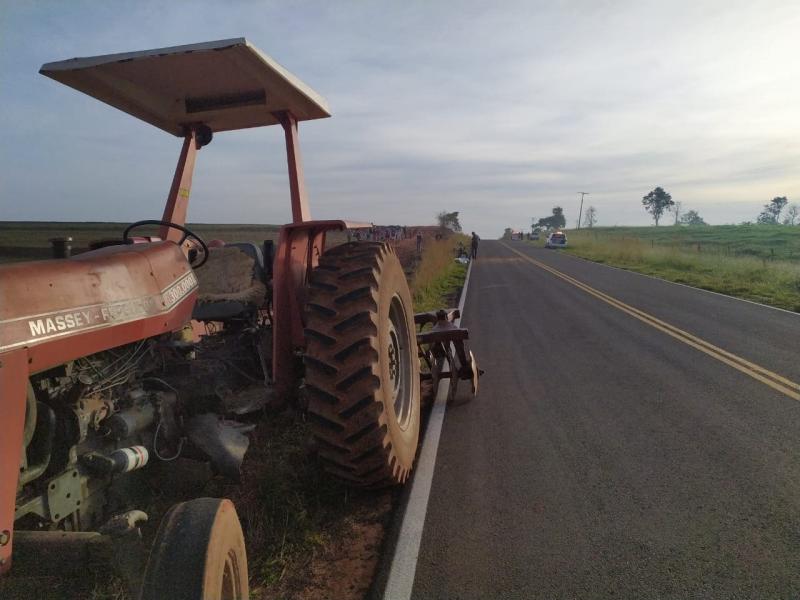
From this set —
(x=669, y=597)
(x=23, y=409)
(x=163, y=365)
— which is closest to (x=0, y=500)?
(x=23, y=409)

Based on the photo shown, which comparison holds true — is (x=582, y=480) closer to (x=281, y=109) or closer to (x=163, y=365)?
(x=163, y=365)

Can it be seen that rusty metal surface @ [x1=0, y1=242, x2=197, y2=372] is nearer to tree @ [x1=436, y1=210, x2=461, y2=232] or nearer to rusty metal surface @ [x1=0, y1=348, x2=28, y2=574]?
rusty metal surface @ [x1=0, y1=348, x2=28, y2=574]

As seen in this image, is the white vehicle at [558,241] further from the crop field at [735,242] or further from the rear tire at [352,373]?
the rear tire at [352,373]

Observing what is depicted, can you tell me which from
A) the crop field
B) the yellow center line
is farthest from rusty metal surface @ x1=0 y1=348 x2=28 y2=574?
the crop field

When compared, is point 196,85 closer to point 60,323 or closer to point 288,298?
point 288,298

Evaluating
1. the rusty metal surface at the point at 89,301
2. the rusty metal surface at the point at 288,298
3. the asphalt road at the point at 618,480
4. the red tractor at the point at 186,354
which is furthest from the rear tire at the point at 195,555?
the rusty metal surface at the point at 288,298

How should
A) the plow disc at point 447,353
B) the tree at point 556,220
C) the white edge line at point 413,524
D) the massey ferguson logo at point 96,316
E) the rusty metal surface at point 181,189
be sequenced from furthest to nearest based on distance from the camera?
1. the tree at point 556,220
2. the plow disc at point 447,353
3. the rusty metal surface at point 181,189
4. the white edge line at point 413,524
5. the massey ferguson logo at point 96,316

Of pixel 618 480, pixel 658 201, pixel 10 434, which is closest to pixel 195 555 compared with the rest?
pixel 10 434

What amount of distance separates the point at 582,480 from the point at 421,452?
1.20 metres

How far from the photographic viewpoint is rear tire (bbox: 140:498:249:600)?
1839 millimetres

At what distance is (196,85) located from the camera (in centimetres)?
384

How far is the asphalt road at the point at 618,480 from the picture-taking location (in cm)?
A: 290

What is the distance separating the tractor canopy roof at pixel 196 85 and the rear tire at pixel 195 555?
226 centimetres

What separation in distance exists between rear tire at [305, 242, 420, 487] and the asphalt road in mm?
567
